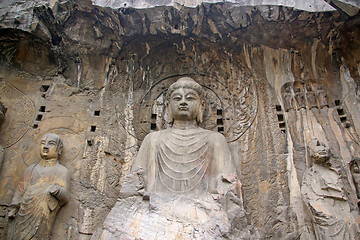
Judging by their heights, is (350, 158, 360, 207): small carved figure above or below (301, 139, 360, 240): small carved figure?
above

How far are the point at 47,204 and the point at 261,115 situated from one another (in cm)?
384

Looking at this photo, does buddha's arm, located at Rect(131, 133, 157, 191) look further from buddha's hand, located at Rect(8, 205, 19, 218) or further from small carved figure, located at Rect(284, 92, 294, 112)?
small carved figure, located at Rect(284, 92, 294, 112)

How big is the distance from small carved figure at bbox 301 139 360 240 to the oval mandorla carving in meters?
1.51

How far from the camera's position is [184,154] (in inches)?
203

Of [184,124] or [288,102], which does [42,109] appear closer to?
[184,124]

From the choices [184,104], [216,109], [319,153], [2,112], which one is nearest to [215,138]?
[184,104]

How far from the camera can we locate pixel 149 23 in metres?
6.14

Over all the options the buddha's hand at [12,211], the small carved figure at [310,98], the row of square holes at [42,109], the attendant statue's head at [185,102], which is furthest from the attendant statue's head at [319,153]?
the row of square holes at [42,109]

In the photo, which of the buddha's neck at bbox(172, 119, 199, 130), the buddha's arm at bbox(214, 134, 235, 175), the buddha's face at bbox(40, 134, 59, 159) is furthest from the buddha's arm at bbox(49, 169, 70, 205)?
the buddha's arm at bbox(214, 134, 235, 175)

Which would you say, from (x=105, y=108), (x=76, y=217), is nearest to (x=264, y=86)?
(x=105, y=108)

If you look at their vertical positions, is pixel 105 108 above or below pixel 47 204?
above

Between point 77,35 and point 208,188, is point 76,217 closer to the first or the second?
point 208,188

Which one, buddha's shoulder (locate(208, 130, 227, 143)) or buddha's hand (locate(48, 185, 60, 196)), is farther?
buddha's shoulder (locate(208, 130, 227, 143))

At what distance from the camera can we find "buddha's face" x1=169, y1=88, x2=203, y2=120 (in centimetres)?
568
